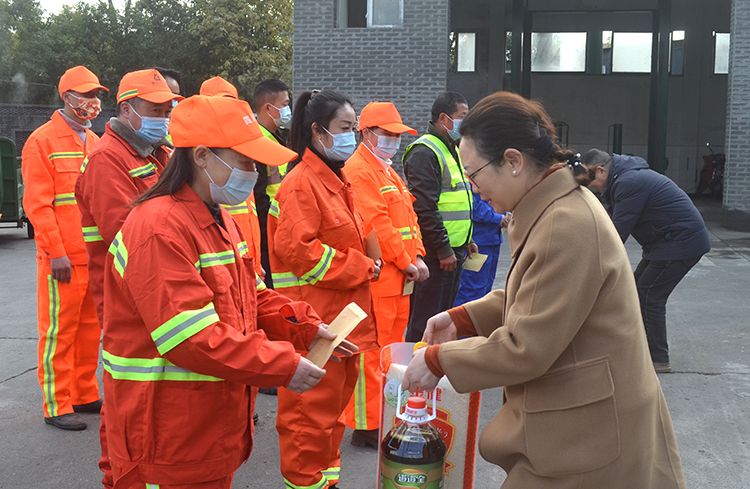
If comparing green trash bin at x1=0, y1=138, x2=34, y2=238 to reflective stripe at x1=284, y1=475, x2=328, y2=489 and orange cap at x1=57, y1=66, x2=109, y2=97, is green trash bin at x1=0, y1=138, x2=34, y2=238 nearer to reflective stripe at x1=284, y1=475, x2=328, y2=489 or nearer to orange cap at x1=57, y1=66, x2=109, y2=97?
orange cap at x1=57, y1=66, x2=109, y2=97

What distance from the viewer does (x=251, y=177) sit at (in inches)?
95.0

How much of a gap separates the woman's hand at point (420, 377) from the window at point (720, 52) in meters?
26.3

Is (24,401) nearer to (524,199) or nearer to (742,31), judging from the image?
(524,199)

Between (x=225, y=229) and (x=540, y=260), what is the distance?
1.11m

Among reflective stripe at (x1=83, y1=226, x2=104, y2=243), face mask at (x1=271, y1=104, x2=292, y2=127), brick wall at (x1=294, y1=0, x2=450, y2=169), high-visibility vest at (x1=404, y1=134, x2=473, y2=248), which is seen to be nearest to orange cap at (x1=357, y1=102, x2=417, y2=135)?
high-visibility vest at (x1=404, y1=134, x2=473, y2=248)

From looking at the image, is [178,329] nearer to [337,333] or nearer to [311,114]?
[337,333]

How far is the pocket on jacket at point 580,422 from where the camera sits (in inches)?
75.0

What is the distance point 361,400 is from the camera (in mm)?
4375

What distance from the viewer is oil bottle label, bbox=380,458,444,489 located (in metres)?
2.19

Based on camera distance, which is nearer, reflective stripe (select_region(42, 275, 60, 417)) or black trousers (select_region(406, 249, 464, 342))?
reflective stripe (select_region(42, 275, 60, 417))

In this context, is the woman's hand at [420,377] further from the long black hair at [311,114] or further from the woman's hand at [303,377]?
the long black hair at [311,114]

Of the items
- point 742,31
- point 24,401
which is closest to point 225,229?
point 24,401

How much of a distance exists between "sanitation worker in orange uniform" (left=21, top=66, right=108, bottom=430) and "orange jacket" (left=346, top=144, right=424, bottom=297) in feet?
6.36

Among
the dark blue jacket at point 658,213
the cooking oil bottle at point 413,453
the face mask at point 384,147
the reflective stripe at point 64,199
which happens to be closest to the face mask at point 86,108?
the reflective stripe at point 64,199
